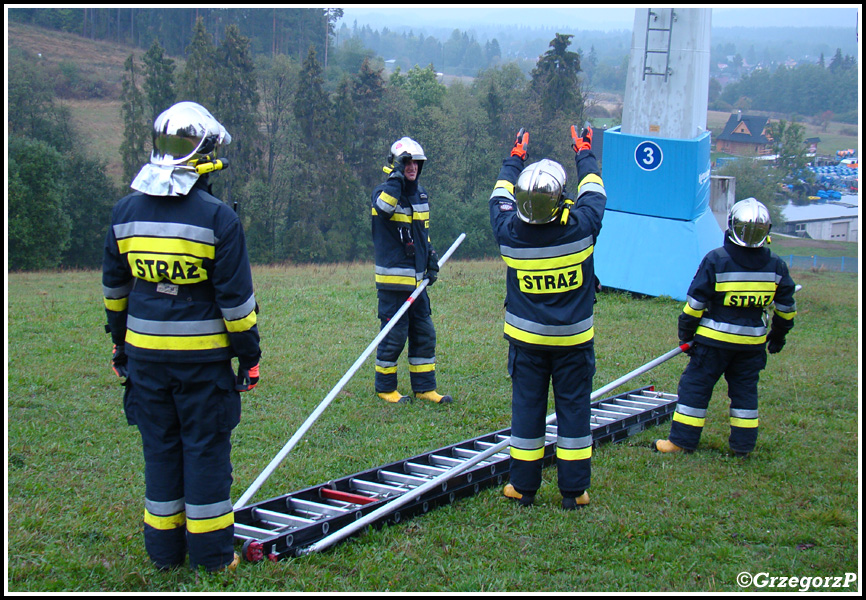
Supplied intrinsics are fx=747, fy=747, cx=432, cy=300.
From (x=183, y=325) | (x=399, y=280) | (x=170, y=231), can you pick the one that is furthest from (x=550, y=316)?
(x=399, y=280)

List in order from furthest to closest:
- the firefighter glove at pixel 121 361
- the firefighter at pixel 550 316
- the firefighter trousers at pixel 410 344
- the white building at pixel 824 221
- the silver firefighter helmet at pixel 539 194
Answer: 1. the white building at pixel 824 221
2. the firefighter trousers at pixel 410 344
3. the firefighter at pixel 550 316
4. the silver firefighter helmet at pixel 539 194
5. the firefighter glove at pixel 121 361

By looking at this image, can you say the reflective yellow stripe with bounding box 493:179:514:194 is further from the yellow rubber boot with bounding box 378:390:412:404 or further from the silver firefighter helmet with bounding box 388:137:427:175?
the yellow rubber boot with bounding box 378:390:412:404

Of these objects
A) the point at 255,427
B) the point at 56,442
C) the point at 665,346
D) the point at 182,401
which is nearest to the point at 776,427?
the point at 665,346

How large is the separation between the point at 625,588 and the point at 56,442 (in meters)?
4.46

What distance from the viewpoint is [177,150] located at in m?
3.71

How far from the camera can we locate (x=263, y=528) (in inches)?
180

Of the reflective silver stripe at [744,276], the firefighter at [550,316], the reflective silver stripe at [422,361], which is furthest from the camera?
the reflective silver stripe at [422,361]

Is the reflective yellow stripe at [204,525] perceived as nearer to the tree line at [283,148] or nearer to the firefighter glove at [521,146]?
the firefighter glove at [521,146]

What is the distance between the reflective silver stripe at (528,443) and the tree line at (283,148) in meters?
36.3

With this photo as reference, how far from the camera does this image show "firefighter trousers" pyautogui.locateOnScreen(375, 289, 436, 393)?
288 inches

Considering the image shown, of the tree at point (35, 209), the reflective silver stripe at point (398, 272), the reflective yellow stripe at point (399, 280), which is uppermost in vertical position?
the reflective silver stripe at point (398, 272)

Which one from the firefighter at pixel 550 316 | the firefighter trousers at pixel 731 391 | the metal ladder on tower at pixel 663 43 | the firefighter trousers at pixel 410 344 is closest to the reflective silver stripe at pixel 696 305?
the firefighter trousers at pixel 731 391

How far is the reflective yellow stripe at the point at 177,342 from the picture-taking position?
3698 mm

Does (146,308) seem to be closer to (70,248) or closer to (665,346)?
(665,346)
